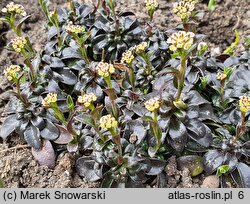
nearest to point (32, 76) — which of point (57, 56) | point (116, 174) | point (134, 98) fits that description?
point (57, 56)

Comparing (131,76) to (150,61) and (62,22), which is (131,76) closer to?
(150,61)

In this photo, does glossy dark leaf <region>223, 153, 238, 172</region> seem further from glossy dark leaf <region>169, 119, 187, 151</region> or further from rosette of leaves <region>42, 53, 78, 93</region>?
rosette of leaves <region>42, 53, 78, 93</region>

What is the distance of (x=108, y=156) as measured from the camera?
2271 millimetres

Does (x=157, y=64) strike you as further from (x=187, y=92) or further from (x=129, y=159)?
(x=129, y=159)

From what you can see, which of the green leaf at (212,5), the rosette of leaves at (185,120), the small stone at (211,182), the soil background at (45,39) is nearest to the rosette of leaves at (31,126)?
the soil background at (45,39)

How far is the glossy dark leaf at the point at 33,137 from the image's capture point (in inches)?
99.3

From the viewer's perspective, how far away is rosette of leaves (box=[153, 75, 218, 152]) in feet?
7.54

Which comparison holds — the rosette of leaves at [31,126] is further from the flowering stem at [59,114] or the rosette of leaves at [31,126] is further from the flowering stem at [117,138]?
the flowering stem at [117,138]

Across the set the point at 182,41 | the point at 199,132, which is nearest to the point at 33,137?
the point at 199,132

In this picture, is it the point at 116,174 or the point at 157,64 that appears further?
the point at 157,64

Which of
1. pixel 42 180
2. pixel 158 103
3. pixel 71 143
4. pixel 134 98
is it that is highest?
pixel 158 103

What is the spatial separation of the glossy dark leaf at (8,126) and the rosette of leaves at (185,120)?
898 millimetres

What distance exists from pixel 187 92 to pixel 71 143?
753 millimetres

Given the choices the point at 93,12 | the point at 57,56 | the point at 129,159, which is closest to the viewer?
the point at 129,159
